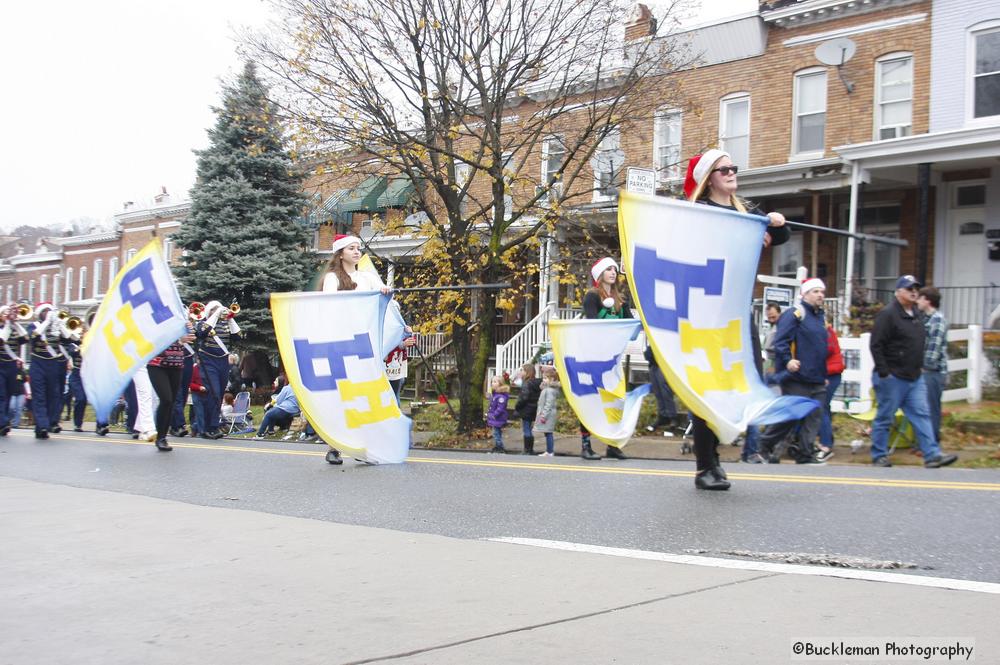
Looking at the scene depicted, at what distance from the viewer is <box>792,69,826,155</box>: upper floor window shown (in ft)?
71.8

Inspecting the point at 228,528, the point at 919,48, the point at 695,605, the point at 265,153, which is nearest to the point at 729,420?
the point at 695,605

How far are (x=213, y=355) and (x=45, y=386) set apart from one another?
2673mm

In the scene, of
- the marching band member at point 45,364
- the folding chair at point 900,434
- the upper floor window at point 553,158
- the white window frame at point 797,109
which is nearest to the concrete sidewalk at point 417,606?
the folding chair at point 900,434

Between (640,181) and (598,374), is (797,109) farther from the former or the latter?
(598,374)

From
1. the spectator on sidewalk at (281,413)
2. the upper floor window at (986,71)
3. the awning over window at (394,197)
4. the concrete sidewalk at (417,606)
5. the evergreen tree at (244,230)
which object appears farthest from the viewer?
the evergreen tree at (244,230)

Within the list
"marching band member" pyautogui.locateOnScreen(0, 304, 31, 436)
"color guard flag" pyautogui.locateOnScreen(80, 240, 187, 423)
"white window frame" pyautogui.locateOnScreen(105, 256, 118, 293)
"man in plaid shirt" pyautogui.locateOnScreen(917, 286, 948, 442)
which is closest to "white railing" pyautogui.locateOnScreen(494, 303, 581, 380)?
"marching band member" pyautogui.locateOnScreen(0, 304, 31, 436)

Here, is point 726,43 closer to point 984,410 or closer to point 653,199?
point 984,410

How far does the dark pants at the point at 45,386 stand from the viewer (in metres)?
15.1

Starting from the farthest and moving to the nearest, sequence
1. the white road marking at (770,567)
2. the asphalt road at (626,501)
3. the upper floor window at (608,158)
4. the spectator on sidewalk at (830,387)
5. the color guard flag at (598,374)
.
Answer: the upper floor window at (608,158) → the spectator on sidewalk at (830,387) → the color guard flag at (598,374) → the asphalt road at (626,501) → the white road marking at (770,567)

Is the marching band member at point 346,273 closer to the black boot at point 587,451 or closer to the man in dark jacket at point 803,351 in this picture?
the black boot at point 587,451

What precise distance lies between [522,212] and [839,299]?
21.1 feet

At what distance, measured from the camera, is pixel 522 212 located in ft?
55.3

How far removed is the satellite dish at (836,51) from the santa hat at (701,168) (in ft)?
51.6

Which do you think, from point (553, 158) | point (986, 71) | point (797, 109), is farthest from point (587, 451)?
point (797, 109)
